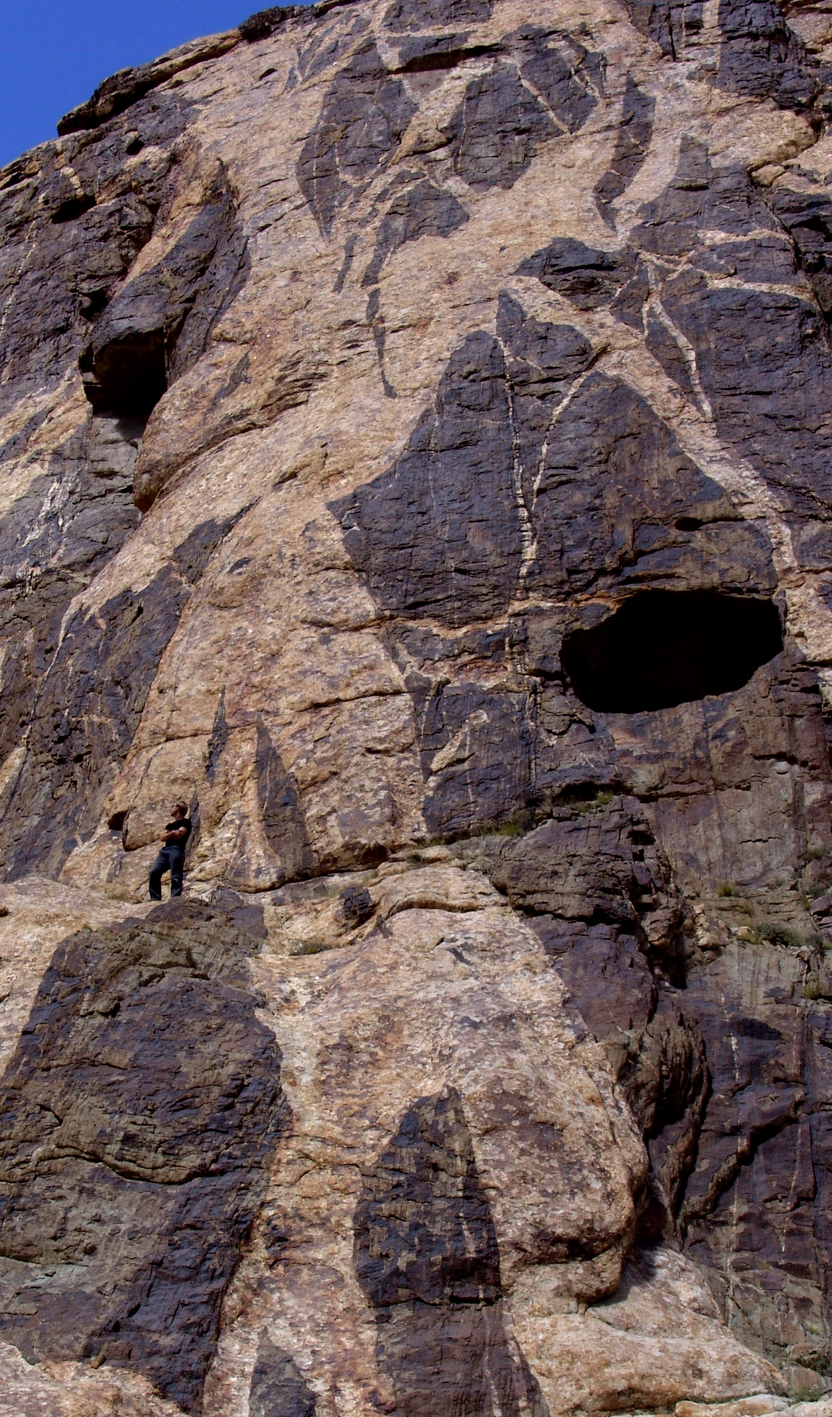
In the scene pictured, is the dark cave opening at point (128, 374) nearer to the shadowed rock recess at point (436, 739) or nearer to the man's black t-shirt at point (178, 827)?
the shadowed rock recess at point (436, 739)

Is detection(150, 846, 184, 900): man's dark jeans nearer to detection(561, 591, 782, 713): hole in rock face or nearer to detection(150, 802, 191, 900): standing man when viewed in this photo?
detection(150, 802, 191, 900): standing man

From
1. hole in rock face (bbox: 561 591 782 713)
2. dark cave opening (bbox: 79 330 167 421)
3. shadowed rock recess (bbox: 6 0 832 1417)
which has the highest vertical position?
dark cave opening (bbox: 79 330 167 421)

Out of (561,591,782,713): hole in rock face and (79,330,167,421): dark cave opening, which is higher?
(79,330,167,421): dark cave opening

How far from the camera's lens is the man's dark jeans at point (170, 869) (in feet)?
40.2

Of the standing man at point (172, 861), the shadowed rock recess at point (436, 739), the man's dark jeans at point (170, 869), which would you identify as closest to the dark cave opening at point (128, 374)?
the shadowed rock recess at point (436, 739)

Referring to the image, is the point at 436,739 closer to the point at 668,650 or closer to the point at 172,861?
the point at 172,861

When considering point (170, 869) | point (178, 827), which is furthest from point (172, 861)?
point (178, 827)

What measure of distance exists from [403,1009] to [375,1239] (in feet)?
5.96

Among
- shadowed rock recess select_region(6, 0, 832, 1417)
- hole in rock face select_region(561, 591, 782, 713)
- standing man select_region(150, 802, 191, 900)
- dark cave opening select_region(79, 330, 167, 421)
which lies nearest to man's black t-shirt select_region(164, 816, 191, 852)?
standing man select_region(150, 802, 191, 900)

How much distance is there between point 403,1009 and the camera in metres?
10.1

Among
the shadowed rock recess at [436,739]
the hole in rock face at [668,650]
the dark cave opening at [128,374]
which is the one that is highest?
the dark cave opening at [128,374]

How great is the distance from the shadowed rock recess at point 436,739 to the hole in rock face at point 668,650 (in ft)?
0.16

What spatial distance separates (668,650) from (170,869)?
5819 mm

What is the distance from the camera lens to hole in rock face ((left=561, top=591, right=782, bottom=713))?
44.3ft
